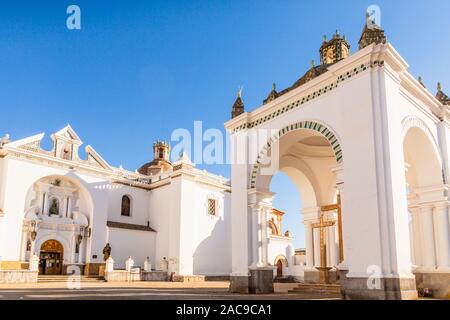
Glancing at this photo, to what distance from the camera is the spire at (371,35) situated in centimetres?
849

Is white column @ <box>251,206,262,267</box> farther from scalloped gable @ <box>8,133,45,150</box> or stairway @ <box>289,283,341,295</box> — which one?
scalloped gable @ <box>8,133,45,150</box>

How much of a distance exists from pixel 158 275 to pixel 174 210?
3.80 meters

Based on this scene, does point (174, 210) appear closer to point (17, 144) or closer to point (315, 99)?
point (17, 144)

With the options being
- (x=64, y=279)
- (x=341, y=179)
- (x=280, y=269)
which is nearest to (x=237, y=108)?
(x=341, y=179)

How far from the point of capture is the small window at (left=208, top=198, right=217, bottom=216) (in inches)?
995

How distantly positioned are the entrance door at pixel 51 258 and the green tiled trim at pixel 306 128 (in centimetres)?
1419

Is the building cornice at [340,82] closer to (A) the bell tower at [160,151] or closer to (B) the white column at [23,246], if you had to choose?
(B) the white column at [23,246]

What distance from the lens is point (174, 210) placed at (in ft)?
75.9

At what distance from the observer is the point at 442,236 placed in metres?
9.52

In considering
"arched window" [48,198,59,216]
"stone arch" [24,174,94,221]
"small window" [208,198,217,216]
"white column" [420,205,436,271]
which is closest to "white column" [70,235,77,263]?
"stone arch" [24,174,94,221]

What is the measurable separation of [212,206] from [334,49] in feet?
49.3

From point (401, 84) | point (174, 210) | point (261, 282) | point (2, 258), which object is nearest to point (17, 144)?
point (2, 258)

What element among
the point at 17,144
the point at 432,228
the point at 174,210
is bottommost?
the point at 432,228

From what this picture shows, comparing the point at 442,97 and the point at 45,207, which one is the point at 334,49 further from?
the point at 45,207
